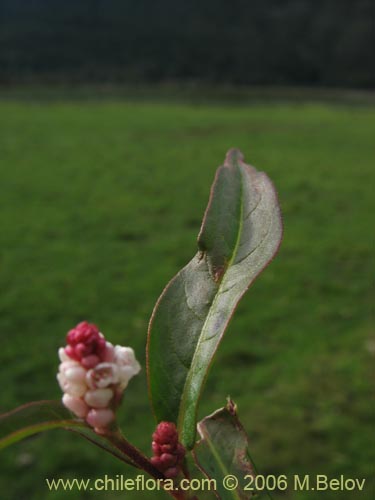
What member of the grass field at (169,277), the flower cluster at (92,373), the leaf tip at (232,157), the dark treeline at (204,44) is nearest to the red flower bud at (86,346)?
the flower cluster at (92,373)

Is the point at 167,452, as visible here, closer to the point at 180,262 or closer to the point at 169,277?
the point at 169,277

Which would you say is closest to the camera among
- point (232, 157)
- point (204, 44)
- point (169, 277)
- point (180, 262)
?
point (232, 157)

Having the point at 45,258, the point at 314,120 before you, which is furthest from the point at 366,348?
the point at 314,120

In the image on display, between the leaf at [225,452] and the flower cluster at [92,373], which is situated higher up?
the flower cluster at [92,373]

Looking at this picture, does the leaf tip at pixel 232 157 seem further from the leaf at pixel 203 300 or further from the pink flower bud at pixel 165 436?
the pink flower bud at pixel 165 436

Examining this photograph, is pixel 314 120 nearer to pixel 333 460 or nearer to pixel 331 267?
pixel 331 267

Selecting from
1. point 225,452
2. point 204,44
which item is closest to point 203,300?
point 225,452

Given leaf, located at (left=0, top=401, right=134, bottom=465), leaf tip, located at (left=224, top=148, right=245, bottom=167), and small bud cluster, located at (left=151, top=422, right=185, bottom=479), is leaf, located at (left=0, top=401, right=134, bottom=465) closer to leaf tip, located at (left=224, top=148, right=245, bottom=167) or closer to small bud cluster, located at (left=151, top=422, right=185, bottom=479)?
small bud cluster, located at (left=151, top=422, right=185, bottom=479)
